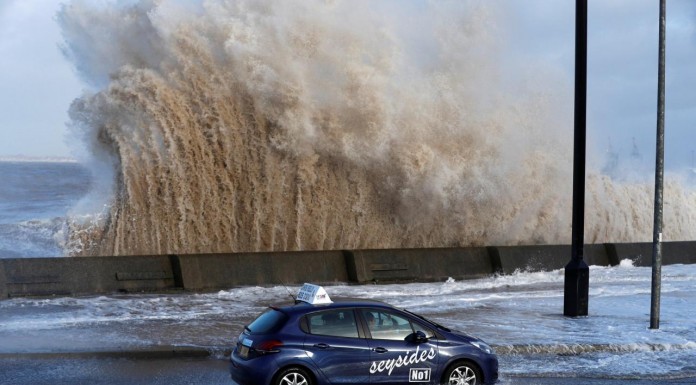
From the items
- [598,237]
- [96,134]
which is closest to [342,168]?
[96,134]

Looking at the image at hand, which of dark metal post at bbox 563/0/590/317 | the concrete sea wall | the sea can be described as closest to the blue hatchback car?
dark metal post at bbox 563/0/590/317

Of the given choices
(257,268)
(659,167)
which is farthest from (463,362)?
(257,268)

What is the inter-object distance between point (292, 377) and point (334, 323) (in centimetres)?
72

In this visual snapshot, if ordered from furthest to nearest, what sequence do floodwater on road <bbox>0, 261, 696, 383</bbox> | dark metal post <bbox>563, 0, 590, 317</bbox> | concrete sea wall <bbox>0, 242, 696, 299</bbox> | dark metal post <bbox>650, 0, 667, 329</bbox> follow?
concrete sea wall <bbox>0, 242, 696, 299</bbox>
dark metal post <bbox>563, 0, 590, 317</bbox>
dark metal post <bbox>650, 0, 667, 329</bbox>
floodwater on road <bbox>0, 261, 696, 383</bbox>

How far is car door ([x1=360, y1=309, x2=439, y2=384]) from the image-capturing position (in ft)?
30.5

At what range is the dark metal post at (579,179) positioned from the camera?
574 inches

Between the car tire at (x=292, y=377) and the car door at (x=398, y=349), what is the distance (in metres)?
0.67

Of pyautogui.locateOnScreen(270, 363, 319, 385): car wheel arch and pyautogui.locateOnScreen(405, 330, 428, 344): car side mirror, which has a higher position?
pyautogui.locateOnScreen(405, 330, 428, 344): car side mirror

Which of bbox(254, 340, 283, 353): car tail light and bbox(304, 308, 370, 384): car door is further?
bbox(304, 308, 370, 384): car door

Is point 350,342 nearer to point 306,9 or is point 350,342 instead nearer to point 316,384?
point 316,384

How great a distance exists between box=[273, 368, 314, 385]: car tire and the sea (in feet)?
48.2

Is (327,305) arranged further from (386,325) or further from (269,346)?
(269,346)

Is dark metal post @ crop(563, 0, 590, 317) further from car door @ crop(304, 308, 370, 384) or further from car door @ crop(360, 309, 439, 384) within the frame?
car door @ crop(304, 308, 370, 384)

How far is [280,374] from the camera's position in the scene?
352 inches
